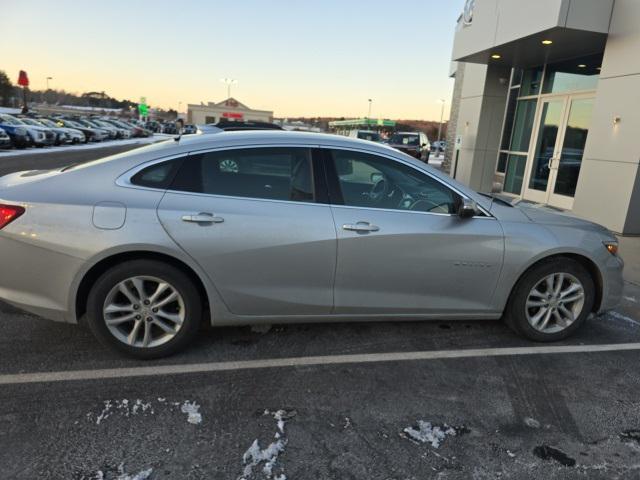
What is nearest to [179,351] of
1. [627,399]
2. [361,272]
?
[361,272]

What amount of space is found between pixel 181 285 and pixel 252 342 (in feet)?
2.67

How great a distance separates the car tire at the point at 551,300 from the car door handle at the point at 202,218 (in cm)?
236

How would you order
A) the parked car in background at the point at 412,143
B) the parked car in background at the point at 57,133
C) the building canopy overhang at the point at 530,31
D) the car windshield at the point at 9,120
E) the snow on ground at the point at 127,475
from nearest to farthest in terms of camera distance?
the snow on ground at the point at 127,475 → the building canopy overhang at the point at 530,31 → the parked car in background at the point at 412,143 → the car windshield at the point at 9,120 → the parked car in background at the point at 57,133

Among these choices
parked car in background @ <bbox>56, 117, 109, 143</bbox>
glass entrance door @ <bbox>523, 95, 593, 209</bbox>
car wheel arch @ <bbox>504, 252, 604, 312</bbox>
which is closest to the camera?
car wheel arch @ <bbox>504, 252, 604, 312</bbox>

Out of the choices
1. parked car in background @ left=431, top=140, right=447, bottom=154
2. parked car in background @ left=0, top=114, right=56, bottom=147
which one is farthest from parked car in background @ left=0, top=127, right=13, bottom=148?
Result: parked car in background @ left=431, top=140, right=447, bottom=154

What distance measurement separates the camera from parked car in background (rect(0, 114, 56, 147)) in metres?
24.0

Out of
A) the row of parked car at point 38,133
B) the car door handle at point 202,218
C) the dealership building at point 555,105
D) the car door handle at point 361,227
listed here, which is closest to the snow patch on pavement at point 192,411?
the car door handle at point 202,218

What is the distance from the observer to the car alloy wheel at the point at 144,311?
10.8 feet

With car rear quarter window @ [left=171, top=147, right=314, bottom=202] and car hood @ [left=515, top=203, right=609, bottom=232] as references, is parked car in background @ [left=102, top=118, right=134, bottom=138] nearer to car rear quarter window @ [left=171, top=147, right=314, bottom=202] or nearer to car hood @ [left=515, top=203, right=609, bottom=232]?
car rear quarter window @ [left=171, top=147, right=314, bottom=202]

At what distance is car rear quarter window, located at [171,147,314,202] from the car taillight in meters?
0.97

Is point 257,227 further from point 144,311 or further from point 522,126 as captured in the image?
point 522,126

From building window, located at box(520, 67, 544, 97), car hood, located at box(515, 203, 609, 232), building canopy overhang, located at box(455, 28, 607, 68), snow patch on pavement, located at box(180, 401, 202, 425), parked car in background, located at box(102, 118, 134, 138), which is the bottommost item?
parked car in background, located at box(102, 118, 134, 138)

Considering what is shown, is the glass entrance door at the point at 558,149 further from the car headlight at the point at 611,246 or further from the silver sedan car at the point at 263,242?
the silver sedan car at the point at 263,242

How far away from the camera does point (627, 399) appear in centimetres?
330
